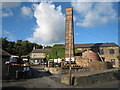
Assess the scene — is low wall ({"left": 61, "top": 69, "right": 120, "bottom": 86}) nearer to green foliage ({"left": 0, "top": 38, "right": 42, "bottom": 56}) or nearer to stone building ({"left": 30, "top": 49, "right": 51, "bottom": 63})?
stone building ({"left": 30, "top": 49, "right": 51, "bottom": 63})

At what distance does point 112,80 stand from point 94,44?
3097cm

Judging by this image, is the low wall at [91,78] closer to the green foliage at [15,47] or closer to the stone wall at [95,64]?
the stone wall at [95,64]

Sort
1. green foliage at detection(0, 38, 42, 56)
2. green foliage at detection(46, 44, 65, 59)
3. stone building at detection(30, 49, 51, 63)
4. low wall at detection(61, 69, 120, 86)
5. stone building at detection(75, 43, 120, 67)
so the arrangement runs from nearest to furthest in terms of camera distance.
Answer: low wall at detection(61, 69, 120, 86) < stone building at detection(75, 43, 120, 67) < green foliage at detection(46, 44, 65, 59) < stone building at detection(30, 49, 51, 63) < green foliage at detection(0, 38, 42, 56)

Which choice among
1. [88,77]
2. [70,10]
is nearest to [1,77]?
[88,77]

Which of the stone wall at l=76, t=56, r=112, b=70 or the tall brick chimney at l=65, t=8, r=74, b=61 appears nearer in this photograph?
the stone wall at l=76, t=56, r=112, b=70

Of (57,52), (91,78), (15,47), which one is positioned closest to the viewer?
(91,78)

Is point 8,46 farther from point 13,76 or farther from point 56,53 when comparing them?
point 13,76

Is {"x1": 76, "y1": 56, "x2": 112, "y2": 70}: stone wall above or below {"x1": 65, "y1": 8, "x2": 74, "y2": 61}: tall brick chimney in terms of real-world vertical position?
below

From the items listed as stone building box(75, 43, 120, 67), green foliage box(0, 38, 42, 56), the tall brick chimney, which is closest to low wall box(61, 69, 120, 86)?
the tall brick chimney

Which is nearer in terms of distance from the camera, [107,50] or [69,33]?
[69,33]

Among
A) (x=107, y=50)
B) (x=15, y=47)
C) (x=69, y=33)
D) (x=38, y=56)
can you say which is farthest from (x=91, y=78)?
(x=15, y=47)

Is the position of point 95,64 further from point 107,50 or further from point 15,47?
point 15,47

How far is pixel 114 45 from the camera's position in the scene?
46.4 meters

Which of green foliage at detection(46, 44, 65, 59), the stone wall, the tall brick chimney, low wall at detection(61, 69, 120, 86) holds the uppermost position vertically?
the tall brick chimney
